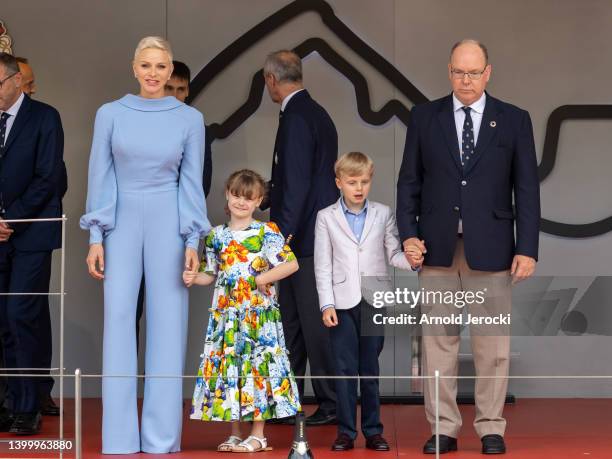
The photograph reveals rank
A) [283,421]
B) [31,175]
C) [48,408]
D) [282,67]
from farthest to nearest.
Result: [48,408]
[283,421]
[282,67]
[31,175]

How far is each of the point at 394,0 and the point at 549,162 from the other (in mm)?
1101

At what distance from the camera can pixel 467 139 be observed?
4.97 meters

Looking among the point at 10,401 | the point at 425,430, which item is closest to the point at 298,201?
the point at 425,430

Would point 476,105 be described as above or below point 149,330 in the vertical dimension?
above

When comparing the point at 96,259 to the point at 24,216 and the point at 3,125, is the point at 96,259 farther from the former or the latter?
the point at 3,125

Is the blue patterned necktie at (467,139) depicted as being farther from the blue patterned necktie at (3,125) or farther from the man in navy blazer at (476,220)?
the blue patterned necktie at (3,125)

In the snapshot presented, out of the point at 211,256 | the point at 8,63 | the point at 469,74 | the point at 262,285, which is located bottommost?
the point at 262,285

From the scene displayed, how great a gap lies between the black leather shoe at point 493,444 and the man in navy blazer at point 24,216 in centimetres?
183

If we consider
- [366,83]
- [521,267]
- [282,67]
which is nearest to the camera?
[521,267]

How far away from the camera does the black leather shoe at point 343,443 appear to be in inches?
199

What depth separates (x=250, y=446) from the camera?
199 inches

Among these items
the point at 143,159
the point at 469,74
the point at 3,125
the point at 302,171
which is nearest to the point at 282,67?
the point at 302,171

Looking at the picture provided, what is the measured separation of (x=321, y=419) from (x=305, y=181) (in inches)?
40.7

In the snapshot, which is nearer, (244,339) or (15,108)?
(244,339)
